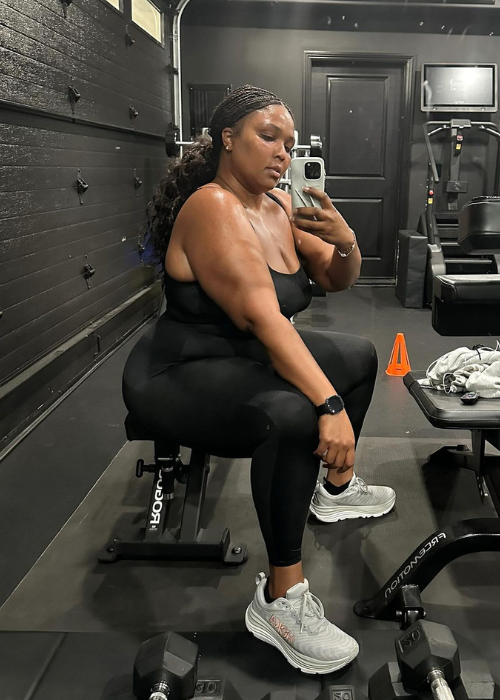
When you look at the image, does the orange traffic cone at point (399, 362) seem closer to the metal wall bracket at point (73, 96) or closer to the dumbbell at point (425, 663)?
the metal wall bracket at point (73, 96)

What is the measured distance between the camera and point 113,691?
45.9 inches

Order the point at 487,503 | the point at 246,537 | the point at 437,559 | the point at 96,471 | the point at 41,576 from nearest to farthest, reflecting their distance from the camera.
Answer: the point at 437,559 < the point at 41,576 < the point at 246,537 < the point at 487,503 < the point at 96,471

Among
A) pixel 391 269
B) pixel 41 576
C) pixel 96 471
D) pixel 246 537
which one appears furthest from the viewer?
pixel 391 269

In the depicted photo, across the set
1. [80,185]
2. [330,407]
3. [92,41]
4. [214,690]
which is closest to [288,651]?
[214,690]

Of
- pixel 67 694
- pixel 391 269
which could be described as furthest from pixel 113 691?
pixel 391 269

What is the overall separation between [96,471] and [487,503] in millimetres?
1336

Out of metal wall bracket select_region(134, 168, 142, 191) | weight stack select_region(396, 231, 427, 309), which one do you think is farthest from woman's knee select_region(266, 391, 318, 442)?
weight stack select_region(396, 231, 427, 309)

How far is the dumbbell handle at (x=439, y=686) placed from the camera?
2.92ft

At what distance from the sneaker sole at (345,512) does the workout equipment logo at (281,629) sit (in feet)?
1.79

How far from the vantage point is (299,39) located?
5.73m

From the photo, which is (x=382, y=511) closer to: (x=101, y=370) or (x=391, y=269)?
(x=101, y=370)

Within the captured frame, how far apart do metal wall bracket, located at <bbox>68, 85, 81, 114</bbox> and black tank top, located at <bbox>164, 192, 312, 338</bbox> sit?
206cm

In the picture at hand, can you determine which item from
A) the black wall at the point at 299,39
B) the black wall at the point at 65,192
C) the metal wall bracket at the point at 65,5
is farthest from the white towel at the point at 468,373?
the black wall at the point at 299,39

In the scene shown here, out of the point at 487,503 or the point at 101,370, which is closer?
the point at 487,503
